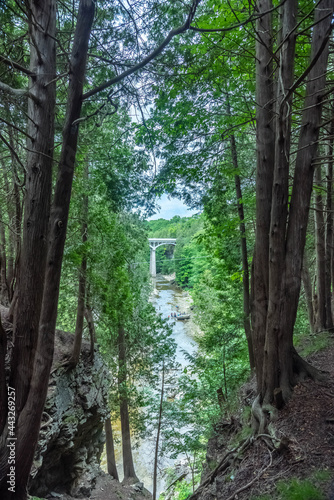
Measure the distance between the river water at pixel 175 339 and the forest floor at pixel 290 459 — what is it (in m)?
6.69

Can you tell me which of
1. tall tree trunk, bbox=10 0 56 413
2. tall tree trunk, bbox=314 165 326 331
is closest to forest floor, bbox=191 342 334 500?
tall tree trunk, bbox=10 0 56 413

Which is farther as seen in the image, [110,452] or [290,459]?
[110,452]

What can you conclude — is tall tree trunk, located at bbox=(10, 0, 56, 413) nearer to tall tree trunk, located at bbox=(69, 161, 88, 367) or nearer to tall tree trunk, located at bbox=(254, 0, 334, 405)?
tall tree trunk, located at bbox=(254, 0, 334, 405)

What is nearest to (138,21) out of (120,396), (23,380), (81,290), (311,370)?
(23,380)

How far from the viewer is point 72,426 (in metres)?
6.45

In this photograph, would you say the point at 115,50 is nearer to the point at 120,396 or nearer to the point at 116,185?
the point at 116,185

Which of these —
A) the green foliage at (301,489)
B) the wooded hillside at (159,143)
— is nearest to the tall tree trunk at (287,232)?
the wooded hillside at (159,143)

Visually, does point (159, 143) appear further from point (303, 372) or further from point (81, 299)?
point (303, 372)

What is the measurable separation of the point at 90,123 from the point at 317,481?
19.7ft

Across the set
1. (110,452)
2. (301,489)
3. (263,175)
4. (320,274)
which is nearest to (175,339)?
(110,452)

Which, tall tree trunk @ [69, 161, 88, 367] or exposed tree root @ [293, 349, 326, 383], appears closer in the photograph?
exposed tree root @ [293, 349, 326, 383]

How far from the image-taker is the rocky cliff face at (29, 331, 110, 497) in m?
5.96

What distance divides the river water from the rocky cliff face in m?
3.00

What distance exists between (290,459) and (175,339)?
14.2m
